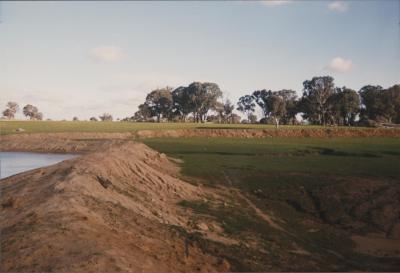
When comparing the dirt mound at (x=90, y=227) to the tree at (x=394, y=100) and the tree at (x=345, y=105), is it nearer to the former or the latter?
the tree at (x=345, y=105)

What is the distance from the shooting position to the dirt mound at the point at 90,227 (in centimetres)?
910

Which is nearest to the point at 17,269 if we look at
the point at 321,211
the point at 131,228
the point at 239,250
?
the point at 131,228

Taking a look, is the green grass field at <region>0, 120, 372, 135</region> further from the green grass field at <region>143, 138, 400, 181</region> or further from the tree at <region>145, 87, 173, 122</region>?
the tree at <region>145, 87, 173, 122</region>

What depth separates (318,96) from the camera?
391 ft

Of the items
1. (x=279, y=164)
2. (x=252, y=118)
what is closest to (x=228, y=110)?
(x=252, y=118)

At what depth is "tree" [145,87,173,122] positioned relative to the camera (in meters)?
135

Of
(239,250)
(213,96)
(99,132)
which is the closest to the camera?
(239,250)

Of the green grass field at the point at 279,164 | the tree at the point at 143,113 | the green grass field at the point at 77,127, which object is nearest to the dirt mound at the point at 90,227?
the green grass field at the point at 279,164

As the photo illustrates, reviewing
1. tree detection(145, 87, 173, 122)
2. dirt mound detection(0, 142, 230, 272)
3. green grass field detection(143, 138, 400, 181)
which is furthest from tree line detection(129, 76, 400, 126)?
dirt mound detection(0, 142, 230, 272)

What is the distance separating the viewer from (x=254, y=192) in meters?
22.6

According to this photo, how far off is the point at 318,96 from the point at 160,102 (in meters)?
45.8

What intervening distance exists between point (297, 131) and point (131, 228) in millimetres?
60263

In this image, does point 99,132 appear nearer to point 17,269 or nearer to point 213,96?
point 17,269

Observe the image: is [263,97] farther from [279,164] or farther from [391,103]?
[279,164]
